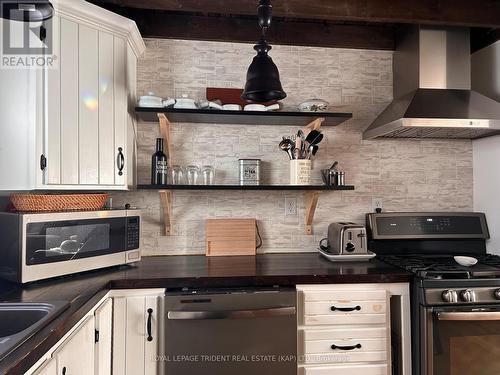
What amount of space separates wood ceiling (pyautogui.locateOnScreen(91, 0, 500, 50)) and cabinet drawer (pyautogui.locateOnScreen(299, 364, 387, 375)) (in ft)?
6.45

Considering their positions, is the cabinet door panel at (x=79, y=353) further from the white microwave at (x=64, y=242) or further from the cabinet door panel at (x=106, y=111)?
the cabinet door panel at (x=106, y=111)

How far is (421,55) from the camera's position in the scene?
1.97 m

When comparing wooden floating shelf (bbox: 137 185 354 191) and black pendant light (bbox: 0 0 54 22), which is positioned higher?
black pendant light (bbox: 0 0 54 22)

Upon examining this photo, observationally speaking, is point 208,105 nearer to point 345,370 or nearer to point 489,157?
point 345,370

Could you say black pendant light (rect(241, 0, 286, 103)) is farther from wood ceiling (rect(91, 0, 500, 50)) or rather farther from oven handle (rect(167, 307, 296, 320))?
oven handle (rect(167, 307, 296, 320))

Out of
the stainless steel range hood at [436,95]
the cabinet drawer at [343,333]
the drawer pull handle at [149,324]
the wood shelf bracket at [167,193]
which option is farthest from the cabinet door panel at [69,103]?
the stainless steel range hood at [436,95]

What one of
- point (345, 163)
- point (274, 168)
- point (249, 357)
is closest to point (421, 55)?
point (345, 163)

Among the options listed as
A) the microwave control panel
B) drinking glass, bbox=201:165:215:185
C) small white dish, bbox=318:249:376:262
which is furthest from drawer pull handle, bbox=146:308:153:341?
small white dish, bbox=318:249:376:262

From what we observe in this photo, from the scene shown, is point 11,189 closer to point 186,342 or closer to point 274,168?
point 186,342

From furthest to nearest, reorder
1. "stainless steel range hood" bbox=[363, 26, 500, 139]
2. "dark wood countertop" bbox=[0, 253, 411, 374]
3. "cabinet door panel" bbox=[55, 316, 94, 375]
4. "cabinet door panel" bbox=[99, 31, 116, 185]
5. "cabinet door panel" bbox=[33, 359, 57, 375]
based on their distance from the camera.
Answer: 1. "stainless steel range hood" bbox=[363, 26, 500, 139]
2. "cabinet door panel" bbox=[99, 31, 116, 185]
3. "dark wood countertop" bbox=[0, 253, 411, 374]
4. "cabinet door panel" bbox=[55, 316, 94, 375]
5. "cabinet door panel" bbox=[33, 359, 57, 375]

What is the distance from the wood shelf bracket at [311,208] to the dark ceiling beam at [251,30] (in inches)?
43.1

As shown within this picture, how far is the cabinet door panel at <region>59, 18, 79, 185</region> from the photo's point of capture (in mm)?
1526

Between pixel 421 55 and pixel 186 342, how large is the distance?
2189 millimetres

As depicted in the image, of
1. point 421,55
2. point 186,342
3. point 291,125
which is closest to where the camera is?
point 186,342
